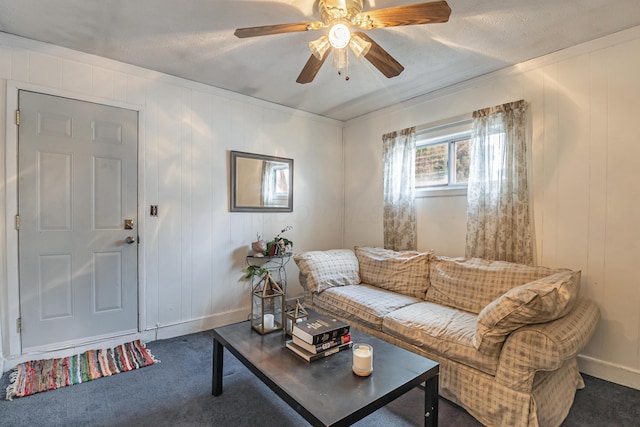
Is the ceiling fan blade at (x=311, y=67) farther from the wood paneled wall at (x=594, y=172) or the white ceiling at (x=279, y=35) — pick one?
the wood paneled wall at (x=594, y=172)

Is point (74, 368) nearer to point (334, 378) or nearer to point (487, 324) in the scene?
point (334, 378)

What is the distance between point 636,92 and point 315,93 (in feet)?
8.43

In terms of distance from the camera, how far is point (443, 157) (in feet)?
10.6

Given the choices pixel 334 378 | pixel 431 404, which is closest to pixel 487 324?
pixel 431 404

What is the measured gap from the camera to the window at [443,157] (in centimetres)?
306

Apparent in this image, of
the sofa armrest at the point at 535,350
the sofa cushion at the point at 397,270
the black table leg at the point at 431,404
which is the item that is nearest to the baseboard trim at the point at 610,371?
the sofa armrest at the point at 535,350

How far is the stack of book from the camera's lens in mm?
1628

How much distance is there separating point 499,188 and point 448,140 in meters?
0.78

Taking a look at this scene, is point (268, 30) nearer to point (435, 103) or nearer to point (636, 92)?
point (435, 103)

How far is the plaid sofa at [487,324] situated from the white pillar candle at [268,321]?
841 millimetres

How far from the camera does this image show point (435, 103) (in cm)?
321

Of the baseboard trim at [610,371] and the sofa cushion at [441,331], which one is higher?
the sofa cushion at [441,331]

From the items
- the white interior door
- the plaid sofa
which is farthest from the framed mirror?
the plaid sofa

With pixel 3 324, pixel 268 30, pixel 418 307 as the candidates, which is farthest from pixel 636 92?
pixel 3 324
